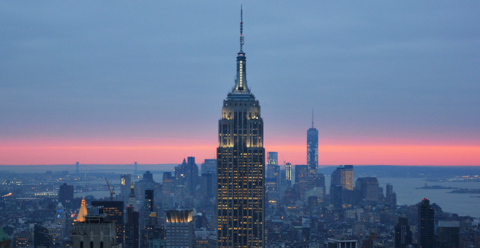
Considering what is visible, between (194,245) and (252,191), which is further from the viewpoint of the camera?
(194,245)

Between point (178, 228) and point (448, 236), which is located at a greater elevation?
point (178, 228)

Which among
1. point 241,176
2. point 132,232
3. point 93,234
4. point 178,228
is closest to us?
point 93,234

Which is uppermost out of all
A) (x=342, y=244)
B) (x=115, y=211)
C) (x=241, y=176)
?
(x=241, y=176)

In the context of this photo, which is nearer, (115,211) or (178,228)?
(178,228)

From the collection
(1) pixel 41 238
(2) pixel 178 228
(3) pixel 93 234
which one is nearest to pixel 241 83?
(2) pixel 178 228

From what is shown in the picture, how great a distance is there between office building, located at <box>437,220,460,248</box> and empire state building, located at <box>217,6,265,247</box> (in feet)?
304

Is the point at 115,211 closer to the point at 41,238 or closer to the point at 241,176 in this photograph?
the point at 41,238

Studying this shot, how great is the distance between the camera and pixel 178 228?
543ft

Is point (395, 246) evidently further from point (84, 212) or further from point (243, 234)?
point (84, 212)

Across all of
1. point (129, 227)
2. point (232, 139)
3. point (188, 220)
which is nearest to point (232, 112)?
point (232, 139)

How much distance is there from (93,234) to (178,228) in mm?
121081

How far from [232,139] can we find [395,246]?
96.0 meters

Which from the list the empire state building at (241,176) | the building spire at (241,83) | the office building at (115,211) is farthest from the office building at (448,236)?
the building spire at (241,83)

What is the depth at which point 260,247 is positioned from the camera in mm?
109250
